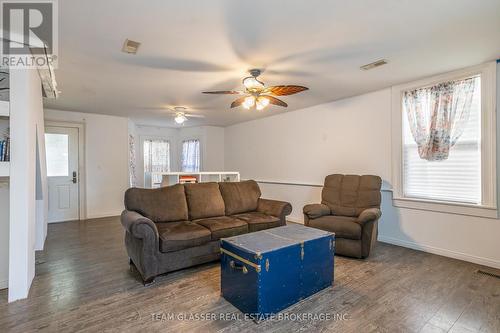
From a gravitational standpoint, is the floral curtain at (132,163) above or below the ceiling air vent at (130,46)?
below

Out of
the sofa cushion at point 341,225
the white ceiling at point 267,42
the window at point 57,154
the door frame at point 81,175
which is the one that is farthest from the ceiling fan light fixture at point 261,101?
the window at point 57,154

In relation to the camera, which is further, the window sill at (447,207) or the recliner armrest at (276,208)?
the recliner armrest at (276,208)

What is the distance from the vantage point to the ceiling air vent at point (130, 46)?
2.40 m

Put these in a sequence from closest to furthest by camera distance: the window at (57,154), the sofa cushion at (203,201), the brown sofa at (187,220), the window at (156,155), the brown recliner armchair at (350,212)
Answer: the brown sofa at (187,220) → the brown recliner armchair at (350,212) → the sofa cushion at (203,201) → the window at (57,154) → the window at (156,155)

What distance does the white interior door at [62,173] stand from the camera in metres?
5.16

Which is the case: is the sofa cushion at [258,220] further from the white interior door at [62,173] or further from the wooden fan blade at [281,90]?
the white interior door at [62,173]

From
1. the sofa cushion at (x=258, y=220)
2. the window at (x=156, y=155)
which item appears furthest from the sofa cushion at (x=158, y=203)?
the window at (x=156, y=155)

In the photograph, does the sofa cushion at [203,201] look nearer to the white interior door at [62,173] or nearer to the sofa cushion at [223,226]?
the sofa cushion at [223,226]

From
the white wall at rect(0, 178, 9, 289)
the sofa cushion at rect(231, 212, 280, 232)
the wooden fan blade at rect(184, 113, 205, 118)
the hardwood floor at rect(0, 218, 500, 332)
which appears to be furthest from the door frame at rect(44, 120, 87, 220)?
the sofa cushion at rect(231, 212, 280, 232)

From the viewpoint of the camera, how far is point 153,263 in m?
2.58

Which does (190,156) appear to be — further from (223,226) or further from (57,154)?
(223,226)

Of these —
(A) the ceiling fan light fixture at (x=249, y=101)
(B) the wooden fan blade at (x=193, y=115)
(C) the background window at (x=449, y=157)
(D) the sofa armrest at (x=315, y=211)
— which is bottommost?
(D) the sofa armrest at (x=315, y=211)

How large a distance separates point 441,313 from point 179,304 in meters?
2.19

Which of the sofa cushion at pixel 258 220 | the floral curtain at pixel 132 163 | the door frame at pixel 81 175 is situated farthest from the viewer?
the floral curtain at pixel 132 163
